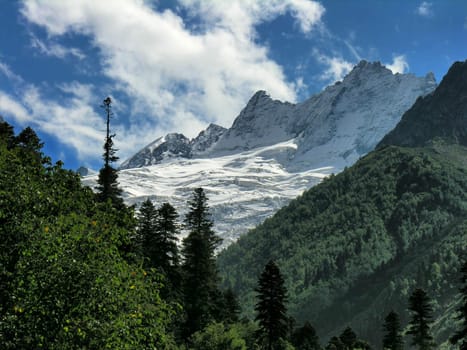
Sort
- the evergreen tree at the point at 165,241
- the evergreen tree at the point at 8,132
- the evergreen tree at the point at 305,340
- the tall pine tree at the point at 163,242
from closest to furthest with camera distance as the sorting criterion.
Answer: the evergreen tree at the point at 8,132, the tall pine tree at the point at 163,242, the evergreen tree at the point at 165,241, the evergreen tree at the point at 305,340

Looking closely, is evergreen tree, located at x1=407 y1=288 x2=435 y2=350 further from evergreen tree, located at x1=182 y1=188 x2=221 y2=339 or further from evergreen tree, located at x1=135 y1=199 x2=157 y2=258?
evergreen tree, located at x1=135 y1=199 x2=157 y2=258

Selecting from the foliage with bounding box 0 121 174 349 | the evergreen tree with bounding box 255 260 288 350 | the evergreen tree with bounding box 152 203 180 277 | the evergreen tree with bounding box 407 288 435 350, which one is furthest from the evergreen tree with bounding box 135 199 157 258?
the foliage with bounding box 0 121 174 349

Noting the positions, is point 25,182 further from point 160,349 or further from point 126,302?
point 160,349

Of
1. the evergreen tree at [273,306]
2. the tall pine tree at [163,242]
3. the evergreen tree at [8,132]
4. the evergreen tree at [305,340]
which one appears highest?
the evergreen tree at [8,132]

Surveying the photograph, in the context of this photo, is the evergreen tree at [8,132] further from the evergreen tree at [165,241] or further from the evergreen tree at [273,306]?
the evergreen tree at [273,306]

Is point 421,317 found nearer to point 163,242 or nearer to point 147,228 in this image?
point 163,242

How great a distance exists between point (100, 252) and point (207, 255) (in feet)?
155

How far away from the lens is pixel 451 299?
19175cm

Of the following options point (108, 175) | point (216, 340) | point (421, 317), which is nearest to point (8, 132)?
point (108, 175)

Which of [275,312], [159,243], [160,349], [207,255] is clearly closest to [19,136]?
[159,243]

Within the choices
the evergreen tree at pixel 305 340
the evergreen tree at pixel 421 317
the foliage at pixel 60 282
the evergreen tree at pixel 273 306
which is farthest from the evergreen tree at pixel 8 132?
the evergreen tree at pixel 305 340

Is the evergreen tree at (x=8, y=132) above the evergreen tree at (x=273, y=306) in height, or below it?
above

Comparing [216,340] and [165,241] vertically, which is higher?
[165,241]

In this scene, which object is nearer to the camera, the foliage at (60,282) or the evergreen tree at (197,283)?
the foliage at (60,282)
